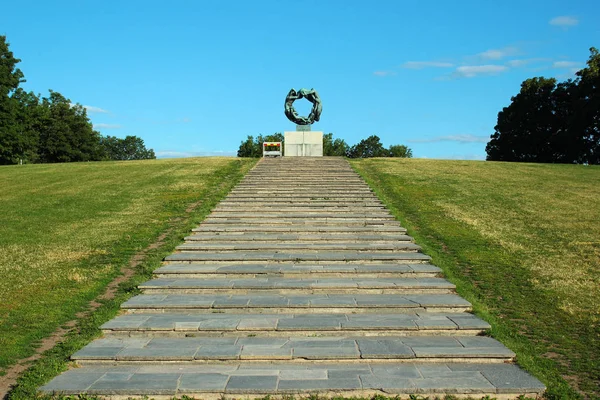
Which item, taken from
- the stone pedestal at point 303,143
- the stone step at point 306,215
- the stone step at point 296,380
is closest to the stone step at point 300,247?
the stone step at point 306,215

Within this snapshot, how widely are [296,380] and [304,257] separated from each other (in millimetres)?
5350

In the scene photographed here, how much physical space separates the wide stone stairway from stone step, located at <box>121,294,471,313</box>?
0.02 metres

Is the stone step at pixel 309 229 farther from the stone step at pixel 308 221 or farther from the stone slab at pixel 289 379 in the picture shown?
the stone slab at pixel 289 379

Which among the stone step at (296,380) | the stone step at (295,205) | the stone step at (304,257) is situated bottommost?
the stone step at (296,380)

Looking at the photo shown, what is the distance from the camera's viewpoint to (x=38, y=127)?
57906 mm

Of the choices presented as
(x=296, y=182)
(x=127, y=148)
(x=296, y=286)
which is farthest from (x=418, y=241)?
(x=127, y=148)

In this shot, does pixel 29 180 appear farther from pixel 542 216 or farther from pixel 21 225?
pixel 542 216

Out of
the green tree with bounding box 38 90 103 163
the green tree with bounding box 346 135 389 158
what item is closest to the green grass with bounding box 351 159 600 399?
the green tree with bounding box 38 90 103 163

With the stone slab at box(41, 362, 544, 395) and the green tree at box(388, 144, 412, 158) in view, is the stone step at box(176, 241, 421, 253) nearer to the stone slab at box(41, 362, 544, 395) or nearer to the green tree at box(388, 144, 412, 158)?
the stone slab at box(41, 362, 544, 395)

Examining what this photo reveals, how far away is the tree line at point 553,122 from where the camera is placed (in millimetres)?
43312

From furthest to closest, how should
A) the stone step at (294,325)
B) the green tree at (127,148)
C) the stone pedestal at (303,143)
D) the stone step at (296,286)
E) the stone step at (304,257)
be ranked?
the green tree at (127,148)
the stone pedestal at (303,143)
the stone step at (304,257)
the stone step at (296,286)
the stone step at (294,325)

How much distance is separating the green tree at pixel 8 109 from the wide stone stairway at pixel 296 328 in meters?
42.3

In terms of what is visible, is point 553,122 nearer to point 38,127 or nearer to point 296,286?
point 296,286

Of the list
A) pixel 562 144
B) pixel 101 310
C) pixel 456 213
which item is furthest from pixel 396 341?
pixel 562 144
